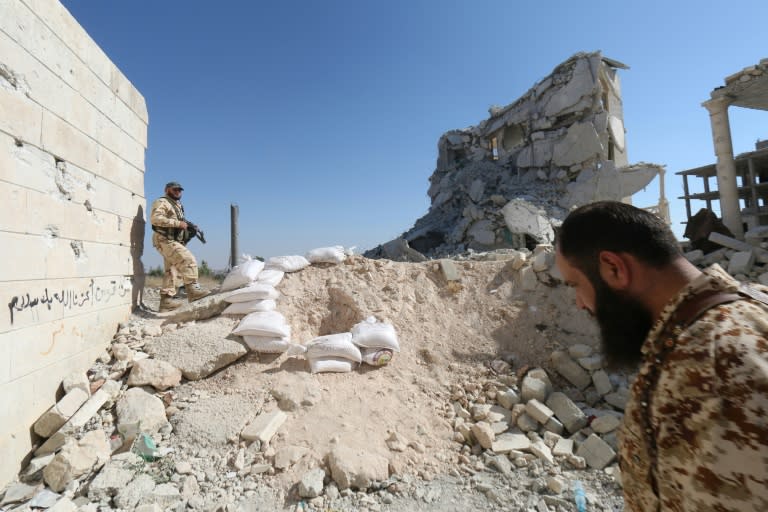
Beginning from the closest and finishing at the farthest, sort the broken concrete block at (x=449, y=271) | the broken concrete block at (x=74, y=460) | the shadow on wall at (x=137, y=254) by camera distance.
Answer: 1. the broken concrete block at (x=74, y=460)
2. the shadow on wall at (x=137, y=254)
3. the broken concrete block at (x=449, y=271)

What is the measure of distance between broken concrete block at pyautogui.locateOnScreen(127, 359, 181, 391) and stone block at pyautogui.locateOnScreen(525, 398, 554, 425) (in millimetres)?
3409

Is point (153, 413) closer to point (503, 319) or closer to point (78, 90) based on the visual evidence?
point (78, 90)

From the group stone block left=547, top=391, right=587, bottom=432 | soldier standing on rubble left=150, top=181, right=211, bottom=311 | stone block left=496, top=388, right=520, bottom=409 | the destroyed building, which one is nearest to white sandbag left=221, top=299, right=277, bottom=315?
soldier standing on rubble left=150, top=181, right=211, bottom=311

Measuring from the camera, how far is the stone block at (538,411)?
341 cm

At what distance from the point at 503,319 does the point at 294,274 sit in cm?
295

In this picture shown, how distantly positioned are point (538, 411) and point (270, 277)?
11.4 ft

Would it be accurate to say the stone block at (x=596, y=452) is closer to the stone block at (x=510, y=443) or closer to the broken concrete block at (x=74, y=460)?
the stone block at (x=510, y=443)

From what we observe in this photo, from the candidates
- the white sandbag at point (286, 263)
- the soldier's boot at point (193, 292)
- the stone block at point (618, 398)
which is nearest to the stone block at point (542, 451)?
the stone block at point (618, 398)

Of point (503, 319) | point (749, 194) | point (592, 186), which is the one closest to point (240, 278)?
point (503, 319)

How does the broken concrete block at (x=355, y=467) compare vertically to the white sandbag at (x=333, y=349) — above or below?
below

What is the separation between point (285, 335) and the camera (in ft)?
13.5

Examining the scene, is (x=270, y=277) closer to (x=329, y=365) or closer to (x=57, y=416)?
(x=329, y=365)

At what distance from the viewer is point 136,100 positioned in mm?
4766

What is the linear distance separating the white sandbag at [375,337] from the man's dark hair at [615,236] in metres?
3.18
